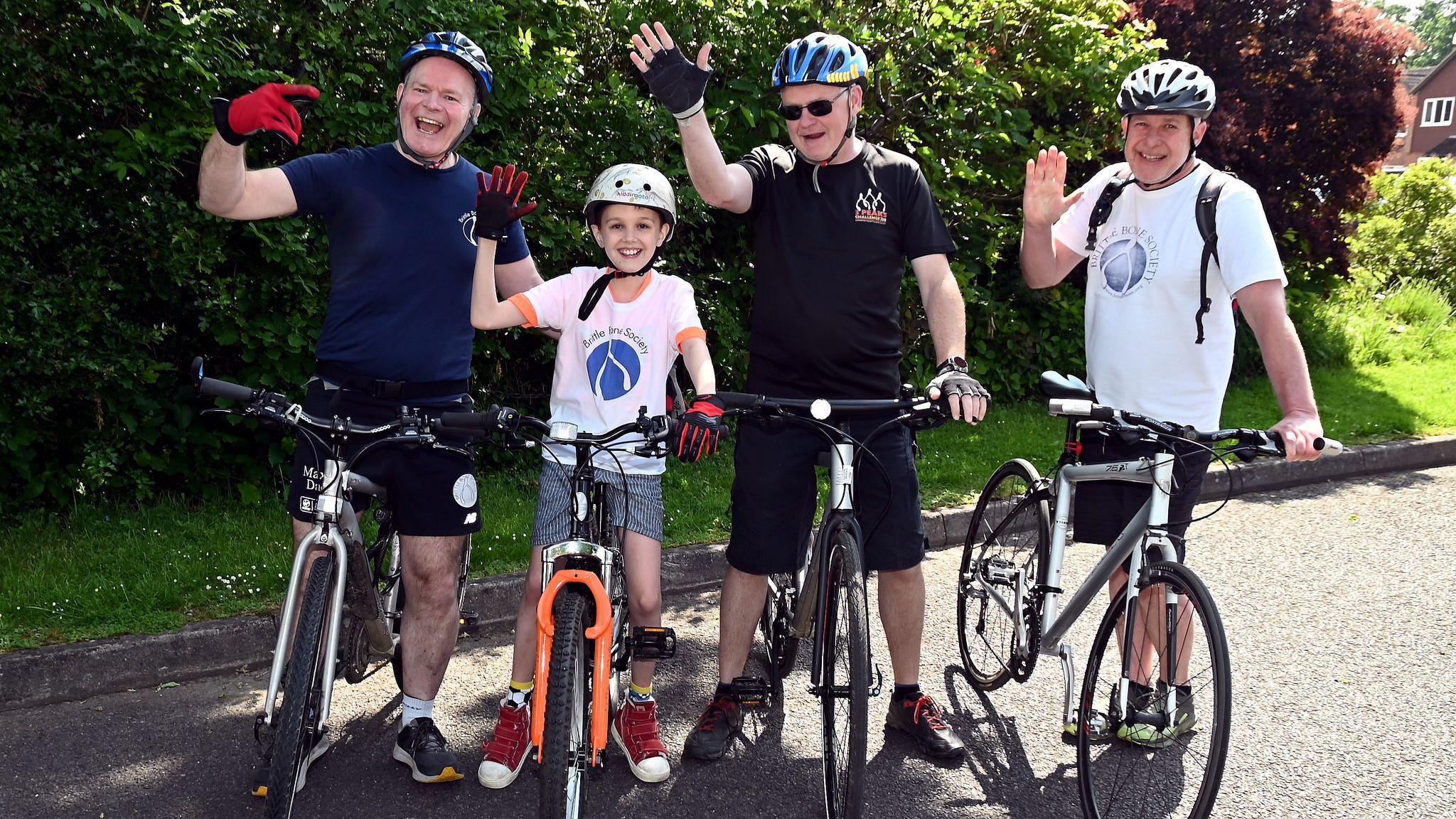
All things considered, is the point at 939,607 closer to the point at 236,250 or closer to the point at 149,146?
the point at 236,250

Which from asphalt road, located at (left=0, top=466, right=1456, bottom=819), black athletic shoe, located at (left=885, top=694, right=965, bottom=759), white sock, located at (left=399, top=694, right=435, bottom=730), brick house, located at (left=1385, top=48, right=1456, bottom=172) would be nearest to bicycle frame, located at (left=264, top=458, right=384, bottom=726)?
white sock, located at (left=399, top=694, right=435, bottom=730)

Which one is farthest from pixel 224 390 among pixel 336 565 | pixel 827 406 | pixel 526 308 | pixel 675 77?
pixel 827 406

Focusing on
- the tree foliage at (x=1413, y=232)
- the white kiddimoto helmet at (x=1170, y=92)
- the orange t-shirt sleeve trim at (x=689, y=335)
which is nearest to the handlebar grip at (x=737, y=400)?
the orange t-shirt sleeve trim at (x=689, y=335)

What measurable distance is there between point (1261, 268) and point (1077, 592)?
1.21 m

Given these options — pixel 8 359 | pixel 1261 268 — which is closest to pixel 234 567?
pixel 8 359

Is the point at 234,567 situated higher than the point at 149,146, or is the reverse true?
the point at 149,146

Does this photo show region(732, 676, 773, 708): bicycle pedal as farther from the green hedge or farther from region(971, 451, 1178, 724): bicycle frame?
the green hedge

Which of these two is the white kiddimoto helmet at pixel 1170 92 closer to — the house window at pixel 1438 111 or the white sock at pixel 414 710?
the white sock at pixel 414 710

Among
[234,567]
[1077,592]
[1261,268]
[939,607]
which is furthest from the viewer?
[939,607]

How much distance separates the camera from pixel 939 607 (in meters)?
5.53

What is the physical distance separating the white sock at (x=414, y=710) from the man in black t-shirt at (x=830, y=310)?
90cm

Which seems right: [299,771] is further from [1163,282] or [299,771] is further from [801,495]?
[1163,282]

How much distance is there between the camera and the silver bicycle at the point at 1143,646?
321cm

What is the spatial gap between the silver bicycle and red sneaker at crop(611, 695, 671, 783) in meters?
1.35
